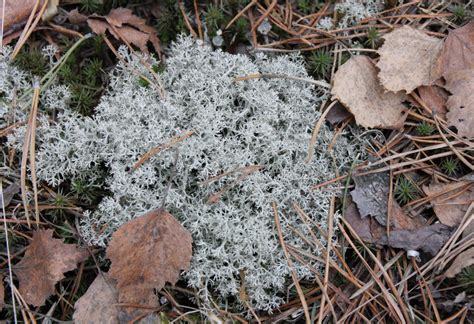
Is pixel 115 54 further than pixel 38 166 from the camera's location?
Yes

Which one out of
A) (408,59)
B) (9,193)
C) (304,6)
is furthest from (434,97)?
(9,193)

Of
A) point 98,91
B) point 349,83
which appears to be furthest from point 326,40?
point 98,91

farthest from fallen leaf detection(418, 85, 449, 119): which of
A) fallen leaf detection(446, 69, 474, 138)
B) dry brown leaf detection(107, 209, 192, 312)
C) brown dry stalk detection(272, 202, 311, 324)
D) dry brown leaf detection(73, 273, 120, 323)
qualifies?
dry brown leaf detection(73, 273, 120, 323)

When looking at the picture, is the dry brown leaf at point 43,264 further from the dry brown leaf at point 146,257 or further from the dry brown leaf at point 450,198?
A: the dry brown leaf at point 450,198

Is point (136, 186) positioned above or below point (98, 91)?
below

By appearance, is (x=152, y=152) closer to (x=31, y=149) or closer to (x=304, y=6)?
(x=31, y=149)

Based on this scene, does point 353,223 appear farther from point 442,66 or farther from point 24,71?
point 24,71

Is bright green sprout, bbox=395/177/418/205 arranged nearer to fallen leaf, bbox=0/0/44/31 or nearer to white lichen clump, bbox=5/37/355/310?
white lichen clump, bbox=5/37/355/310
